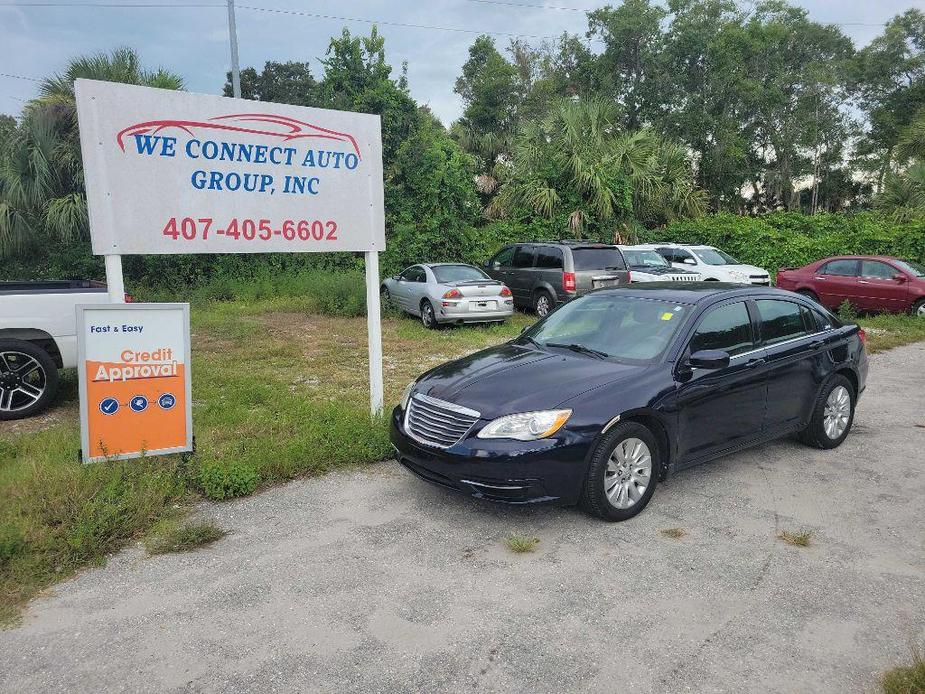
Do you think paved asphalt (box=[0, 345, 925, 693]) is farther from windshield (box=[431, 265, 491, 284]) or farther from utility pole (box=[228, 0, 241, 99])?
utility pole (box=[228, 0, 241, 99])

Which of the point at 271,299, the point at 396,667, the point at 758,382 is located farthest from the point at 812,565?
the point at 271,299

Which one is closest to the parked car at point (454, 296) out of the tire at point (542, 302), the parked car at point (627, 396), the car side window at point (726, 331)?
the tire at point (542, 302)

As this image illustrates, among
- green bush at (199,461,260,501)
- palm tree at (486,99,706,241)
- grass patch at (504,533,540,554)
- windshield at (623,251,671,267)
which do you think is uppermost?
palm tree at (486,99,706,241)

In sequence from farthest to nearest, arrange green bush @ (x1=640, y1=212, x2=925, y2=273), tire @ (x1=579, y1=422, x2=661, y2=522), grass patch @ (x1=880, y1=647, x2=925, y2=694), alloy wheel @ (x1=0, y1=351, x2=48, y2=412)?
green bush @ (x1=640, y1=212, x2=925, y2=273) → alloy wheel @ (x1=0, y1=351, x2=48, y2=412) → tire @ (x1=579, y1=422, x2=661, y2=522) → grass patch @ (x1=880, y1=647, x2=925, y2=694)

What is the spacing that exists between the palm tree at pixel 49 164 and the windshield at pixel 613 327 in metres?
12.6

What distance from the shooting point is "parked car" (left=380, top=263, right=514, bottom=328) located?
13.2 meters

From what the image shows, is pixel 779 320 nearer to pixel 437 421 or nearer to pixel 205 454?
pixel 437 421

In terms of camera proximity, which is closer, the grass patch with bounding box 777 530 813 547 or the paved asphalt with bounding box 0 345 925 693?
the paved asphalt with bounding box 0 345 925 693

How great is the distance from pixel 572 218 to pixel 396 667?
20.2 m

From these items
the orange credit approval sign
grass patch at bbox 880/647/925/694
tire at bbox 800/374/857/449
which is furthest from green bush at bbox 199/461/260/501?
tire at bbox 800/374/857/449

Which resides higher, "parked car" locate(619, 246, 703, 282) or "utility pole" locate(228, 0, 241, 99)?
"utility pole" locate(228, 0, 241, 99)

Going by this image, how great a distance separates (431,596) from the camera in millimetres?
3688

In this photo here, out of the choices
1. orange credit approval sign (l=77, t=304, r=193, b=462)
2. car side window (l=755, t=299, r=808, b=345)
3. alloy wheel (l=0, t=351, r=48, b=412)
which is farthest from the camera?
alloy wheel (l=0, t=351, r=48, b=412)

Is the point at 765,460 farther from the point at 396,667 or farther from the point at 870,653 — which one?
the point at 396,667
